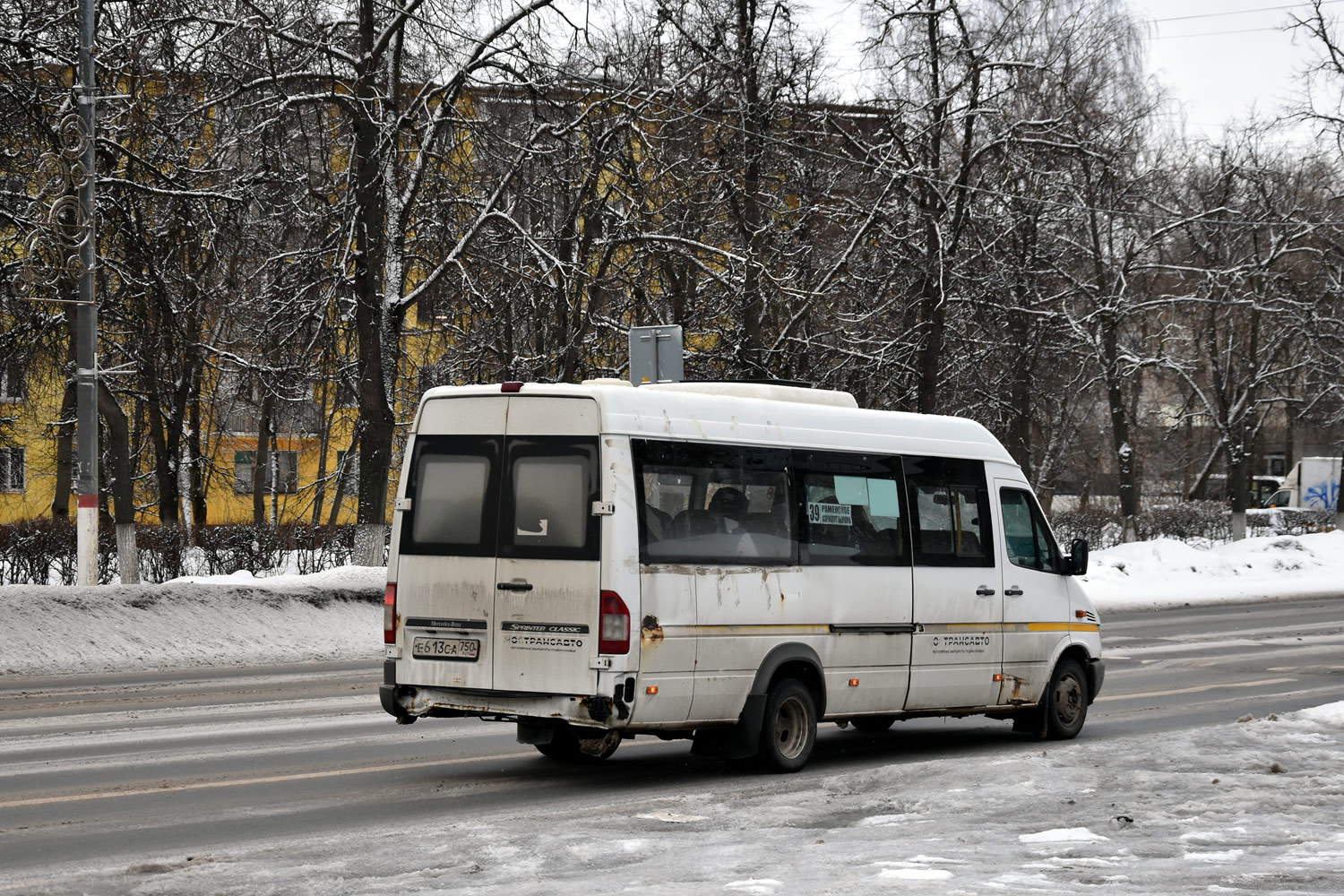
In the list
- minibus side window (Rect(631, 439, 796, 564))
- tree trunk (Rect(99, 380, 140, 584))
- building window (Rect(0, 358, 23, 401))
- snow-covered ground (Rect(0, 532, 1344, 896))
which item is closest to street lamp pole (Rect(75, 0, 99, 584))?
building window (Rect(0, 358, 23, 401))

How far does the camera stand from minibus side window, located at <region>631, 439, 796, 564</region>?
9.59 m

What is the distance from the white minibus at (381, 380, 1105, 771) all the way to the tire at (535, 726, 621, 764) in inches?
0.9

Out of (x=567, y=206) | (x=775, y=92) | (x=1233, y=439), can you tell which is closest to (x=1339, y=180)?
(x=1233, y=439)

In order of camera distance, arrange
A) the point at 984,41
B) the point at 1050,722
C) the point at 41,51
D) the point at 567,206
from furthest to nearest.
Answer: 1. the point at 984,41
2. the point at 567,206
3. the point at 41,51
4. the point at 1050,722

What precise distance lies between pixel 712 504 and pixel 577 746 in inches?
78.1

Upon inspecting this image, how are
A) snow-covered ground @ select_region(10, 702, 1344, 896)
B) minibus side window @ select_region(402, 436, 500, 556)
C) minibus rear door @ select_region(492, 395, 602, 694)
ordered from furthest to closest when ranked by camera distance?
1. minibus side window @ select_region(402, 436, 500, 556)
2. minibus rear door @ select_region(492, 395, 602, 694)
3. snow-covered ground @ select_region(10, 702, 1344, 896)

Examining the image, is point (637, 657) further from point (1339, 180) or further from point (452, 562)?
point (1339, 180)

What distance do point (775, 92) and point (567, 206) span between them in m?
4.38

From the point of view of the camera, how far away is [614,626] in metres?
9.23

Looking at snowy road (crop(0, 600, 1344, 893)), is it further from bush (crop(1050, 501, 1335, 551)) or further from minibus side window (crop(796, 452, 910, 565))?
bush (crop(1050, 501, 1335, 551))

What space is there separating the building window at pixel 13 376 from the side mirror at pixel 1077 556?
13882mm

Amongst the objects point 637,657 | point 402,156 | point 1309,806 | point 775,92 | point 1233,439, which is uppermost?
point 775,92

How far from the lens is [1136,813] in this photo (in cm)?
834

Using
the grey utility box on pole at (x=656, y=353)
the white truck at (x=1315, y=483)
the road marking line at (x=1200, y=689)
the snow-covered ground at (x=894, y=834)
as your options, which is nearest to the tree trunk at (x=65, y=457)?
the grey utility box on pole at (x=656, y=353)
